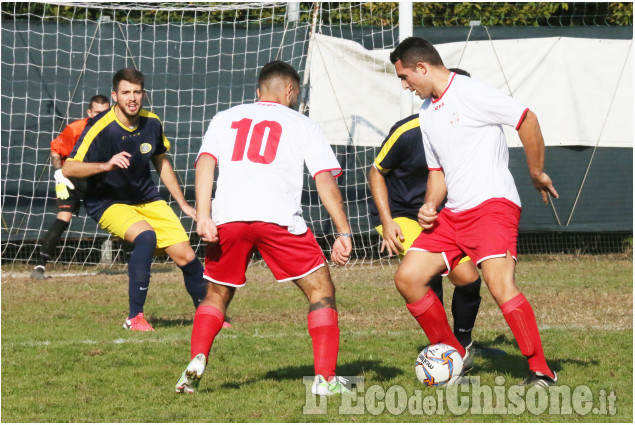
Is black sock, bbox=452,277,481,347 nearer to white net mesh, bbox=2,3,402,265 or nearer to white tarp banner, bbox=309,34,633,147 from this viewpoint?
white net mesh, bbox=2,3,402,265

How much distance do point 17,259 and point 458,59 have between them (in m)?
6.73

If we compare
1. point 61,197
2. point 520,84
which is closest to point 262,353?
point 61,197

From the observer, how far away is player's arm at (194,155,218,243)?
5.36 meters

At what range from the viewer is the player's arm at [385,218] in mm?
6078

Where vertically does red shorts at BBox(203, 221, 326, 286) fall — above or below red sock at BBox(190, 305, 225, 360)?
above

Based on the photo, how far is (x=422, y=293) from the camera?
5.86m

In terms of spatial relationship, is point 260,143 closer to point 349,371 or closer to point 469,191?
point 469,191

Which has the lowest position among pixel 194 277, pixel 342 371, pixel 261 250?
pixel 342 371

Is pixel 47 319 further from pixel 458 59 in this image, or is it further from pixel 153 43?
pixel 458 59

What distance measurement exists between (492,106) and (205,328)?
206cm

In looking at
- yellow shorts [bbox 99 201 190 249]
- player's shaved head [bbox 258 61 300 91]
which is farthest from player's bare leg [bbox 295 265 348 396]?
yellow shorts [bbox 99 201 190 249]

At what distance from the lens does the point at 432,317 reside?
5883 millimetres

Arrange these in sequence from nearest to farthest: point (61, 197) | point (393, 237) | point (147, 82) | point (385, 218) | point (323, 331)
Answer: point (323, 331), point (393, 237), point (385, 218), point (61, 197), point (147, 82)

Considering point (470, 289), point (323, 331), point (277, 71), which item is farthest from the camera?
point (470, 289)
